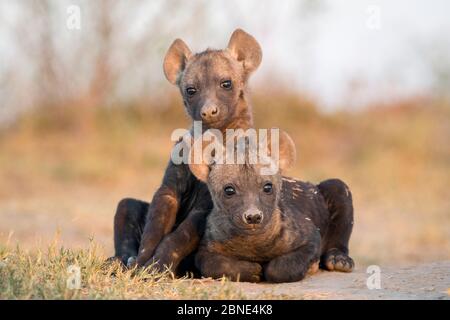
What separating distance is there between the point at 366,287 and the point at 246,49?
9.03ft

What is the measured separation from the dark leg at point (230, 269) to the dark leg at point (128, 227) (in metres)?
1.13

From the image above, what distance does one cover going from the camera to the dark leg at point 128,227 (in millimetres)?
7332

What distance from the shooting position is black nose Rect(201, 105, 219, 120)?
6859 millimetres

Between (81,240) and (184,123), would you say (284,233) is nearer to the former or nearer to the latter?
(81,240)

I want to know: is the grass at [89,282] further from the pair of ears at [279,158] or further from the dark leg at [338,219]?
the dark leg at [338,219]

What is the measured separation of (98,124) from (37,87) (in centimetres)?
162

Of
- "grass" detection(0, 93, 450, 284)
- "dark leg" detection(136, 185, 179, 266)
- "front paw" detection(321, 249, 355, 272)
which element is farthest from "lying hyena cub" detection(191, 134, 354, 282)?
"grass" detection(0, 93, 450, 284)

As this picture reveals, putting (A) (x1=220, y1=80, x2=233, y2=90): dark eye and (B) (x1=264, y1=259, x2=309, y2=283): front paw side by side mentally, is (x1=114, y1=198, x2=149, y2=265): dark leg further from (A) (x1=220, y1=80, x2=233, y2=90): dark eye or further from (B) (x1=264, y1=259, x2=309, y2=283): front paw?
(B) (x1=264, y1=259, x2=309, y2=283): front paw

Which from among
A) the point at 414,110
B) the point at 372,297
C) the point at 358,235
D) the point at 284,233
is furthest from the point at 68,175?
the point at 372,297

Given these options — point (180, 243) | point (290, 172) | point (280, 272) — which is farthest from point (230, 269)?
point (290, 172)

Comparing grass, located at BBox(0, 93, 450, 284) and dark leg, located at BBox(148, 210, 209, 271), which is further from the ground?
grass, located at BBox(0, 93, 450, 284)

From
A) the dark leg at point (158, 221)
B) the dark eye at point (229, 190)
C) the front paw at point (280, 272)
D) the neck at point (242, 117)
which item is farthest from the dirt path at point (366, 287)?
the neck at point (242, 117)
